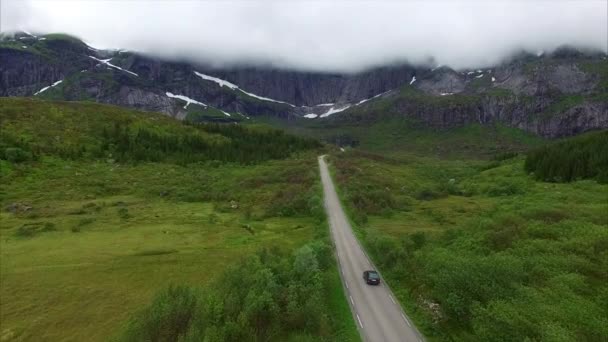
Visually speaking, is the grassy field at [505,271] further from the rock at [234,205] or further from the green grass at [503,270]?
the rock at [234,205]

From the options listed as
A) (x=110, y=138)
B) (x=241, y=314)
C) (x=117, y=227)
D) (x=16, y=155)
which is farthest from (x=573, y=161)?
(x=16, y=155)

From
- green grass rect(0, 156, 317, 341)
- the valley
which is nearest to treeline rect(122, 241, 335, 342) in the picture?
the valley

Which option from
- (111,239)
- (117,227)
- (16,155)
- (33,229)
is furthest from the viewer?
(16,155)

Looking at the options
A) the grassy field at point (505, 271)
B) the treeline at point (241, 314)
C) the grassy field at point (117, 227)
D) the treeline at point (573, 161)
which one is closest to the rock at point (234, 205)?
the grassy field at point (117, 227)

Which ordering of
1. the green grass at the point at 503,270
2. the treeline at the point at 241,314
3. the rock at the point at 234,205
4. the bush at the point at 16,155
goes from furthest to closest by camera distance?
the bush at the point at 16,155, the rock at the point at 234,205, the treeline at the point at 241,314, the green grass at the point at 503,270

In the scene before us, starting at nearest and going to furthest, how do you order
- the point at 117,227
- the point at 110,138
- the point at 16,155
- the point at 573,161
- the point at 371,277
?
the point at 371,277 < the point at 117,227 < the point at 16,155 < the point at 573,161 < the point at 110,138

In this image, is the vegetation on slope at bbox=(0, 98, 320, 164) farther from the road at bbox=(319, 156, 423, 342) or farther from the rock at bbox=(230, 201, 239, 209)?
the road at bbox=(319, 156, 423, 342)

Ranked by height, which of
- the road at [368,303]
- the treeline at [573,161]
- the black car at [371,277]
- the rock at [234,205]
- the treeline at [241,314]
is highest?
the treeline at [573,161]

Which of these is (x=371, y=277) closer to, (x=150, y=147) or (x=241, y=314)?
(x=241, y=314)
